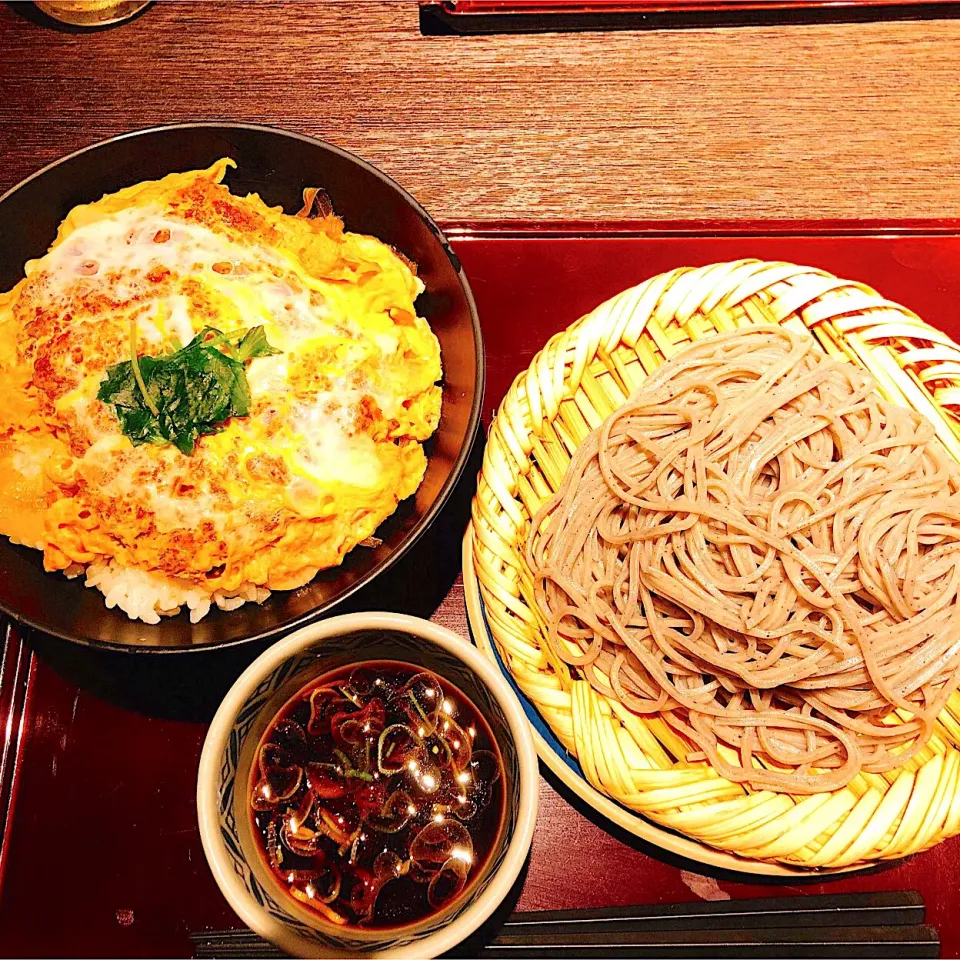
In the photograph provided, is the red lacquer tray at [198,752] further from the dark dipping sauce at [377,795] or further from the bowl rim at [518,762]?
the bowl rim at [518,762]

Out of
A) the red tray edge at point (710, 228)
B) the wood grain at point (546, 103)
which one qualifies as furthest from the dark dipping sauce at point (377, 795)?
the wood grain at point (546, 103)

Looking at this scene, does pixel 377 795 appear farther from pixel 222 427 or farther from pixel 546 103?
pixel 546 103

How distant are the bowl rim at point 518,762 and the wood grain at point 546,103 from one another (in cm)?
133

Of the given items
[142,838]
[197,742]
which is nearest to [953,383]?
[197,742]

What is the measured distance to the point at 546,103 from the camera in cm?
262

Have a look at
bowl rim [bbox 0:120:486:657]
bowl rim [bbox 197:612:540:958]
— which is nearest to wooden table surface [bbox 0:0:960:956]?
bowl rim [bbox 0:120:486:657]

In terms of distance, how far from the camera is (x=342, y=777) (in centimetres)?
169

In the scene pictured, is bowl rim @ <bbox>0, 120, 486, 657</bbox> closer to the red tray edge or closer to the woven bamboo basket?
the woven bamboo basket

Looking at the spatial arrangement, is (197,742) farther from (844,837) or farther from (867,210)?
(867,210)

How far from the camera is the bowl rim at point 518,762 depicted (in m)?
1.44

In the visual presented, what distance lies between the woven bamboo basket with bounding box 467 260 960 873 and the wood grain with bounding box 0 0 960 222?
0.75m

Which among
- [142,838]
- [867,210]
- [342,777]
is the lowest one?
[142,838]

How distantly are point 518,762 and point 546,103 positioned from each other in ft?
6.27

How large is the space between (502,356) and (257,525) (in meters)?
0.74
